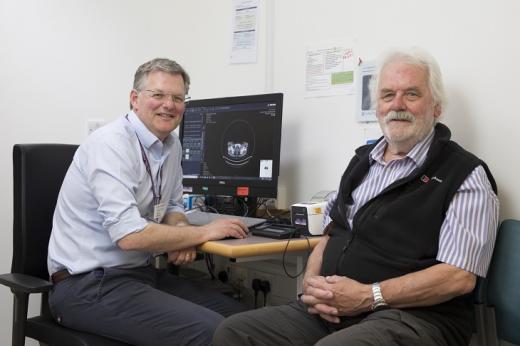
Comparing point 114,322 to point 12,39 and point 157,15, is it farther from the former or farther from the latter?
point 157,15

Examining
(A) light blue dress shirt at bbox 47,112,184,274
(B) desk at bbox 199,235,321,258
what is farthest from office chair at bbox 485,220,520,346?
(A) light blue dress shirt at bbox 47,112,184,274

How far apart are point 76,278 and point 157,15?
1861mm

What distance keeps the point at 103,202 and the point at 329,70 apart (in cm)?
122

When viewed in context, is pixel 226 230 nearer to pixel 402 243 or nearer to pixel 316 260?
pixel 316 260

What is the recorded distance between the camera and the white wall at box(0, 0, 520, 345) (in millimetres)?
1722

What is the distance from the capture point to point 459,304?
4.75 ft

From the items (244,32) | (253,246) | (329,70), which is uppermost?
(244,32)

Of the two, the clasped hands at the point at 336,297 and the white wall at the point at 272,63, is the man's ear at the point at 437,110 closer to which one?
the white wall at the point at 272,63

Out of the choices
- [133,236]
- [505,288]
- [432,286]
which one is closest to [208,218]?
[133,236]

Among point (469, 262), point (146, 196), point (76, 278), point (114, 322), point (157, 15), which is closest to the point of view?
point (469, 262)

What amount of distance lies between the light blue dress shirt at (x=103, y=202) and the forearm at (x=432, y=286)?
2.77 feet

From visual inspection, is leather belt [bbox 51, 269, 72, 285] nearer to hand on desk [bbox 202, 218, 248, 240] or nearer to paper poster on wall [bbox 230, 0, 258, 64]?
hand on desk [bbox 202, 218, 248, 240]

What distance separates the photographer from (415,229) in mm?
1455

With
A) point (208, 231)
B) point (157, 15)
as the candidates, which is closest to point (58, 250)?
point (208, 231)
